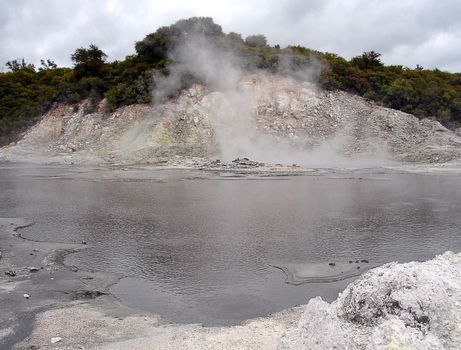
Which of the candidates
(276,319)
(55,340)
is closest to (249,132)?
(276,319)

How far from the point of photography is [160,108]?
128 ft

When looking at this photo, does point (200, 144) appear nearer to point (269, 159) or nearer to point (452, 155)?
point (269, 159)

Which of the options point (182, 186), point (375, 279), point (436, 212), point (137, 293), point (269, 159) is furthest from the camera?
point (269, 159)

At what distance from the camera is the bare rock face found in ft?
14.6

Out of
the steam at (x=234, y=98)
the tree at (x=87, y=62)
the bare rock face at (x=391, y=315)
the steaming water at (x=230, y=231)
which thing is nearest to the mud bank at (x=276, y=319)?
the bare rock face at (x=391, y=315)

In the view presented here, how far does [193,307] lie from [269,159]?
27.1 metres

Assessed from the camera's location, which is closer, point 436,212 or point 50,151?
point 436,212

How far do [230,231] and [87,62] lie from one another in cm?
3964

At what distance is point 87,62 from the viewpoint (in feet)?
152

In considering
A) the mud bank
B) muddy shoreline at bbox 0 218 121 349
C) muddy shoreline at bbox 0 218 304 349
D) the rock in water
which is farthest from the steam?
the rock in water

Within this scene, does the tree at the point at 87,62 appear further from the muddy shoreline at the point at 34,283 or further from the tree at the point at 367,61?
the muddy shoreline at the point at 34,283

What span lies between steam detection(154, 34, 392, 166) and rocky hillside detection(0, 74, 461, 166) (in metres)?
0.09

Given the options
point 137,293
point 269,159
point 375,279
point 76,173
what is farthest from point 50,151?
point 375,279

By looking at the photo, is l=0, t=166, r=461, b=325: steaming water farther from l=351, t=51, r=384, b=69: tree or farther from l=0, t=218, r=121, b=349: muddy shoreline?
l=351, t=51, r=384, b=69: tree
